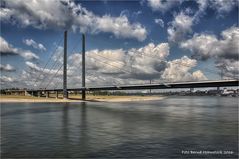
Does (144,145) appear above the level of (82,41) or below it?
below

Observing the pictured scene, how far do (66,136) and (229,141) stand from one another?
509 inches

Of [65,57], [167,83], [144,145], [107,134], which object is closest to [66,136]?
[107,134]

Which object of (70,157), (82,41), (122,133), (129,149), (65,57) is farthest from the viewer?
(82,41)

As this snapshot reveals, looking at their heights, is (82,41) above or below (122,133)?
above

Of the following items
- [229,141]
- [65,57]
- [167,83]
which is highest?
[65,57]

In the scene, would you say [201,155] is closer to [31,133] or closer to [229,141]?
[229,141]

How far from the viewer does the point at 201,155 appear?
19609 millimetres

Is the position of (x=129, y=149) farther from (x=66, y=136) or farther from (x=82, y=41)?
(x=82, y=41)

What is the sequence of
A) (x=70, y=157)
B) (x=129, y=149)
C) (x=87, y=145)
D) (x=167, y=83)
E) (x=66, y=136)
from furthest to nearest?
(x=167, y=83)
(x=66, y=136)
(x=87, y=145)
(x=129, y=149)
(x=70, y=157)

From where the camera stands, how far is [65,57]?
122 m

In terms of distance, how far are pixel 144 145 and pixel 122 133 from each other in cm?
693

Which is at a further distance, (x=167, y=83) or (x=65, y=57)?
(x=65, y=57)

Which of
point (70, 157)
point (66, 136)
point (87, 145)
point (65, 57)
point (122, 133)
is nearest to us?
point (70, 157)

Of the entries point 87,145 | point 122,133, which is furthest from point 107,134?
point 87,145
